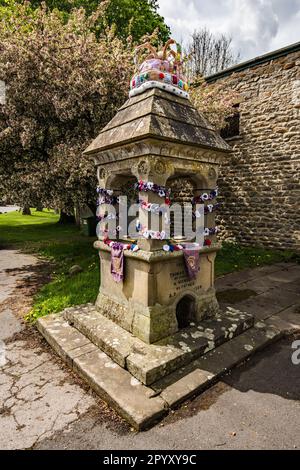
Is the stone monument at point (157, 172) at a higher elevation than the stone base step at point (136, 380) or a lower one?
higher

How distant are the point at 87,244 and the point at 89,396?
10084 millimetres

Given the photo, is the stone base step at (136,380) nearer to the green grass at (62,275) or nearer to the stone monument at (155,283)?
the stone monument at (155,283)

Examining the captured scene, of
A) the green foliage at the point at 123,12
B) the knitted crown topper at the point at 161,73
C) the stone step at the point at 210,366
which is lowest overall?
the stone step at the point at 210,366

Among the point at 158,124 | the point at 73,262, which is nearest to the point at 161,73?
the point at 158,124

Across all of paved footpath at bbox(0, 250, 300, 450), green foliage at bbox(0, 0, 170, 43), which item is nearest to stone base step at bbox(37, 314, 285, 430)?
paved footpath at bbox(0, 250, 300, 450)

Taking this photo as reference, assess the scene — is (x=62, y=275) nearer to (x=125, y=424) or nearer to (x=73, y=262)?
(x=73, y=262)

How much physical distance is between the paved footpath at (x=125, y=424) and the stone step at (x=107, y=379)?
0.10m

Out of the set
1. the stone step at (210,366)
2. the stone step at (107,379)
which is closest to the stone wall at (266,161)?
the stone step at (210,366)

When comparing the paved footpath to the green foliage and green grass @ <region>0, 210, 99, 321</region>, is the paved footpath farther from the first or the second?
the green foliage

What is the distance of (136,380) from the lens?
3.27 metres

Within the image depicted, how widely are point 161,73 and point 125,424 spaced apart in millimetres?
4615

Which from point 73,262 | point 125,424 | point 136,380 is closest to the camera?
point 125,424

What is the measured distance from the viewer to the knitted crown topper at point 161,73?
13.5 feet
